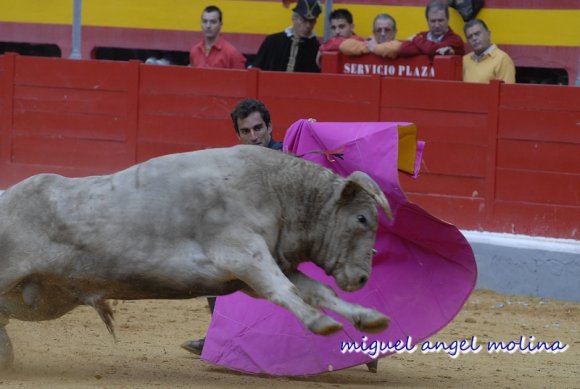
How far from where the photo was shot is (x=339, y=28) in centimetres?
937

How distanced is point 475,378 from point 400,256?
687 millimetres

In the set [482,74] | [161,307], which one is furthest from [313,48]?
[161,307]

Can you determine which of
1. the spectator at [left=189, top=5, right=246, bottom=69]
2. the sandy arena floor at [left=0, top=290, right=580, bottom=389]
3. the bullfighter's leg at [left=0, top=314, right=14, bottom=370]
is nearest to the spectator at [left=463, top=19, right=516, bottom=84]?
the sandy arena floor at [left=0, top=290, right=580, bottom=389]

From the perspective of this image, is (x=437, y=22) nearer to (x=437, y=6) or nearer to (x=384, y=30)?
(x=437, y=6)

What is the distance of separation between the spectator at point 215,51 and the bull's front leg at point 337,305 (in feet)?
→ 15.4

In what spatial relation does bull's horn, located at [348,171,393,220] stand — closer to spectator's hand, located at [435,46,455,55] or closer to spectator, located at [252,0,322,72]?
spectator's hand, located at [435,46,455,55]

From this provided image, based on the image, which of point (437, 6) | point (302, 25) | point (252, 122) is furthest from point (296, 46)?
point (252, 122)

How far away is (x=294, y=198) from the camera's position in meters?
5.23

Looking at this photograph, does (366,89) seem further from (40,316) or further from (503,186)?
(40,316)

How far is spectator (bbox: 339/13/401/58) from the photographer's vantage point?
8.99 metres

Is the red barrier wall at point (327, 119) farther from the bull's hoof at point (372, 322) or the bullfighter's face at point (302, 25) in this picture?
the bull's hoof at point (372, 322)

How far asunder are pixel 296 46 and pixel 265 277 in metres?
4.90

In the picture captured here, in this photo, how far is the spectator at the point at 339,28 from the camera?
9.30 meters

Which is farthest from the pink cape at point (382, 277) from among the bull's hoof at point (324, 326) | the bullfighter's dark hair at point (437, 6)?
the bullfighter's dark hair at point (437, 6)
